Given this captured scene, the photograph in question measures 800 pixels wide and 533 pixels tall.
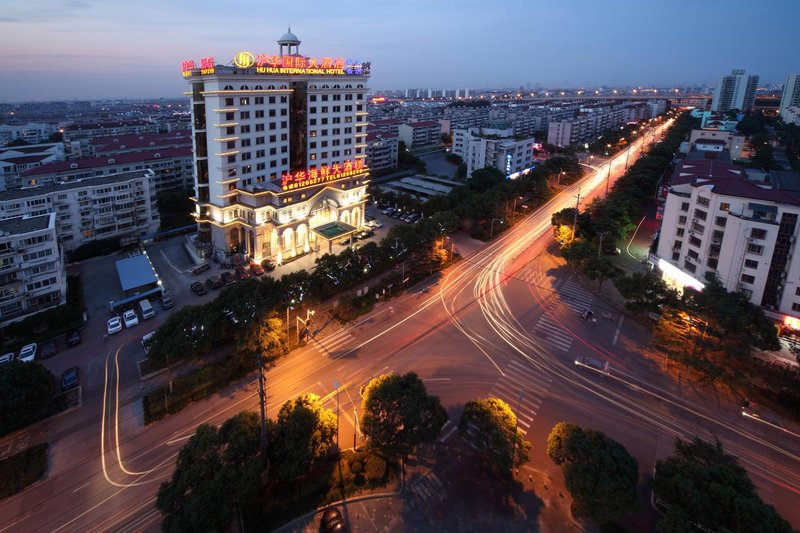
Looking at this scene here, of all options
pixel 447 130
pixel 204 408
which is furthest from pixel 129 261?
pixel 447 130

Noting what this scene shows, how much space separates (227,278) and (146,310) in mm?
8835

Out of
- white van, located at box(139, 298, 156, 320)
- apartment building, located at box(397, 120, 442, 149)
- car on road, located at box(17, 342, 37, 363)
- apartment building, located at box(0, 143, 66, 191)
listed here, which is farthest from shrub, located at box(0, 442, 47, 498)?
apartment building, located at box(397, 120, 442, 149)

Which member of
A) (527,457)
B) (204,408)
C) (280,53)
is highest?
(280,53)

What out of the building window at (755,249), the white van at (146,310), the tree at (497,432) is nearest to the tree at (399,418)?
the tree at (497,432)

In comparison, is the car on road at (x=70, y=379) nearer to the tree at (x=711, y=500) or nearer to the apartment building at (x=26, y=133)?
the tree at (x=711, y=500)

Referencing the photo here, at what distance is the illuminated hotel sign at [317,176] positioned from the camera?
52062 millimetres

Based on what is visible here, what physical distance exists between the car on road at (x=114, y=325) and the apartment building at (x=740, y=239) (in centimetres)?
5380

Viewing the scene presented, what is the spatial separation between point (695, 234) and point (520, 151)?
55264 millimetres

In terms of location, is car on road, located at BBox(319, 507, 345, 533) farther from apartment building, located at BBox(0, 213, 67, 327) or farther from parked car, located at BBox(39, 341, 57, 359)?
apartment building, located at BBox(0, 213, 67, 327)

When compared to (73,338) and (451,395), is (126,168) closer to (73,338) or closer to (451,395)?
(73,338)

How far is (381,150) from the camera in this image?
10119 centimetres

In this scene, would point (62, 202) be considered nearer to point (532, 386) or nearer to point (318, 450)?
point (318, 450)

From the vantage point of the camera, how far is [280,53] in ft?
199

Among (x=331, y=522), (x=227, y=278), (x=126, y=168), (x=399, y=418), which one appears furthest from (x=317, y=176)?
(x=331, y=522)
